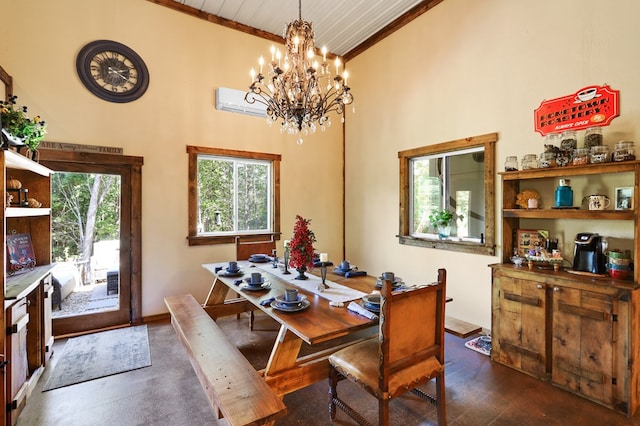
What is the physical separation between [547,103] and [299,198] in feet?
10.8

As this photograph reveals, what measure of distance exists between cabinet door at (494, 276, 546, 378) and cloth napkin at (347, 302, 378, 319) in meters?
1.57

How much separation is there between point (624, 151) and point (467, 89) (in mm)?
1694

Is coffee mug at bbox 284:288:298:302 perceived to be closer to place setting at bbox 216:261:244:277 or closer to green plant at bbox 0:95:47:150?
place setting at bbox 216:261:244:277

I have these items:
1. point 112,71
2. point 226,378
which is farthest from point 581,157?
point 112,71

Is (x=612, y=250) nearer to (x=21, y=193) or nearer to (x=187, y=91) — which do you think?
(x=187, y=91)

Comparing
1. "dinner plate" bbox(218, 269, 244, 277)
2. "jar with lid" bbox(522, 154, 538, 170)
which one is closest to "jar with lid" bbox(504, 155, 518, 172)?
"jar with lid" bbox(522, 154, 538, 170)

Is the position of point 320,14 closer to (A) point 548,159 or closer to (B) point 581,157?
(A) point 548,159

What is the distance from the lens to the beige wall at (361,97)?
2.90m

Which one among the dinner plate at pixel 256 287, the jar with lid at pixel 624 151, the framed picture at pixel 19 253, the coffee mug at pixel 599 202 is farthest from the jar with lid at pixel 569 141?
the framed picture at pixel 19 253

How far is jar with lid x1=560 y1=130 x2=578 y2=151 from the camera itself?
267cm

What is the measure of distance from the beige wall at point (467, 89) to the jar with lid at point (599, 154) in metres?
0.30

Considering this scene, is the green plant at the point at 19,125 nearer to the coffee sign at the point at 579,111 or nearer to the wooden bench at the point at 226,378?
the wooden bench at the point at 226,378

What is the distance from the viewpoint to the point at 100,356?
2996mm

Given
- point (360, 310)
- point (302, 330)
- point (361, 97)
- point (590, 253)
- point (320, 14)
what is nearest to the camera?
point (302, 330)
